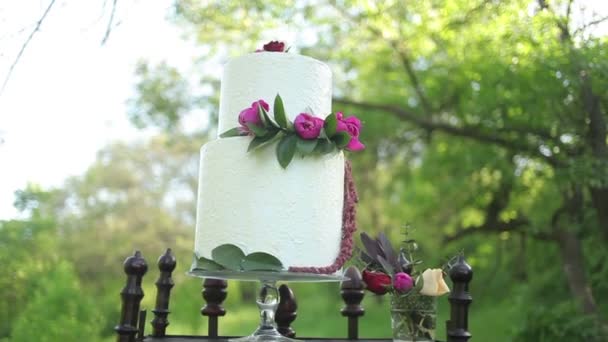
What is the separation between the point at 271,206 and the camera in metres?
1.68

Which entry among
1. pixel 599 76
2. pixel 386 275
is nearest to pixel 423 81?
pixel 599 76

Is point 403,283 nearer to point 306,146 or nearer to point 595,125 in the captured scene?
point 306,146

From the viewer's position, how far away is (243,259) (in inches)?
65.1

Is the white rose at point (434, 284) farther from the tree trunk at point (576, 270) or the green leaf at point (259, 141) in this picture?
the tree trunk at point (576, 270)

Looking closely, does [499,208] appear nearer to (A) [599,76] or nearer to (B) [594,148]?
(B) [594,148]

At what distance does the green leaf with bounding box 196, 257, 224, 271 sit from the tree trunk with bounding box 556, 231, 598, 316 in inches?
115

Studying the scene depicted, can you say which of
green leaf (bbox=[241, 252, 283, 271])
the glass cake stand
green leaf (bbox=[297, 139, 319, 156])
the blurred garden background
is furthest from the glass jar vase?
the blurred garden background

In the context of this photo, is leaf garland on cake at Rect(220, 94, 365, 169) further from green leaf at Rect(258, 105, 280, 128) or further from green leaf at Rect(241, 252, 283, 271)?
green leaf at Rect(241, 252, 283, 271)

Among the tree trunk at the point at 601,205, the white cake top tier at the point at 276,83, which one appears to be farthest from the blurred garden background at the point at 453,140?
the white cake top tier at the point at 276,83

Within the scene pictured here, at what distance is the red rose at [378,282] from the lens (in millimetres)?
1752

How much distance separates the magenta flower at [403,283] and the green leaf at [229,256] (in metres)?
0.39

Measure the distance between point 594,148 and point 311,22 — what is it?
2446 millimetres

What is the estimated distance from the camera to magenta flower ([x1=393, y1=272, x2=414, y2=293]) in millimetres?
1694

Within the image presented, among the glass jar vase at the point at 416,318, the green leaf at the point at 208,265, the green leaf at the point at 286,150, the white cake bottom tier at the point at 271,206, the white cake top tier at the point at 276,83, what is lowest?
the glass jar vase at the point at 416,318
